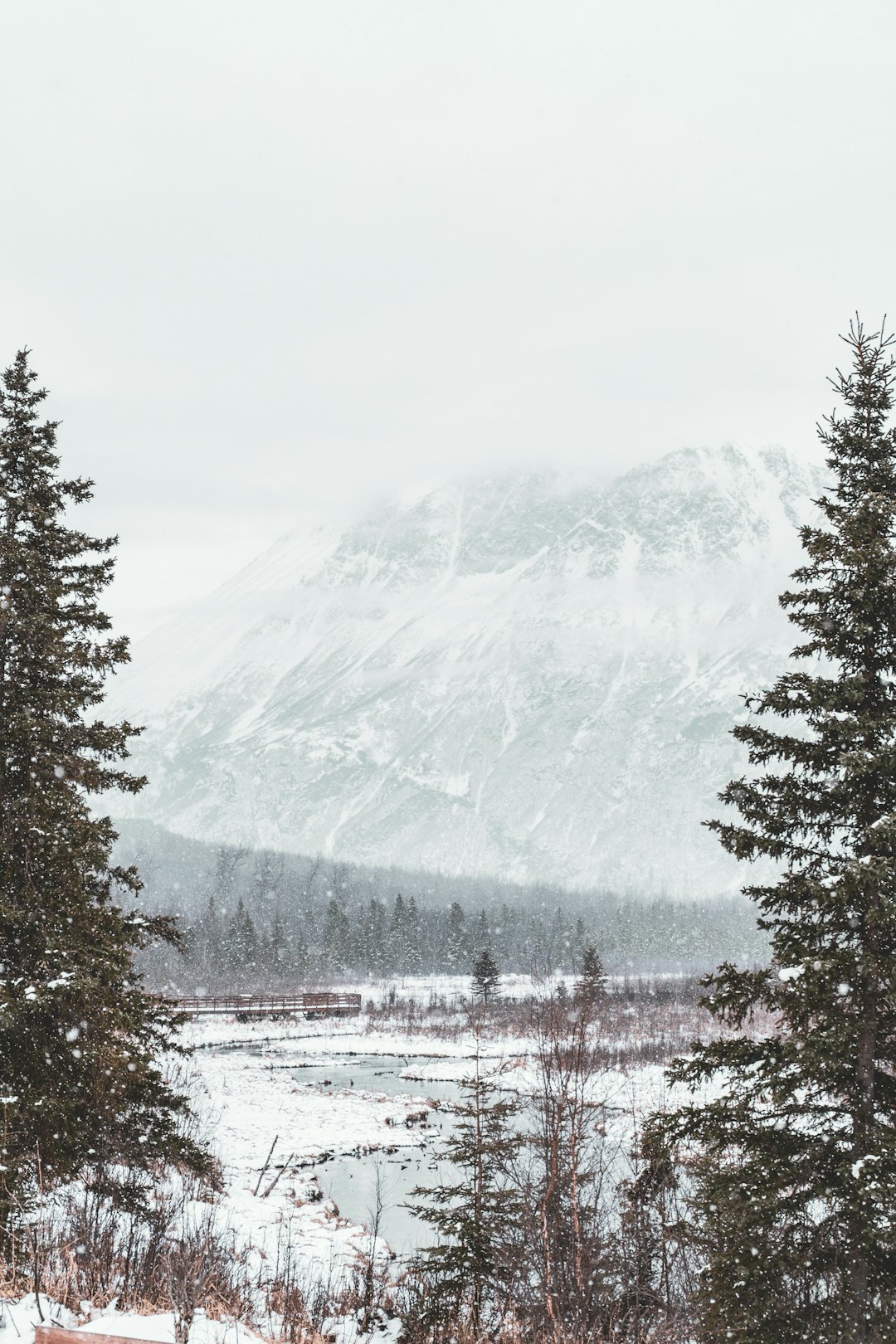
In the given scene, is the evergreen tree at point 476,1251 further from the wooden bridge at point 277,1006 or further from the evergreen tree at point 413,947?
the evergreen tree at point 413,947

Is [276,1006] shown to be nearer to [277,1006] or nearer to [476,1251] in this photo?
[277,1006]

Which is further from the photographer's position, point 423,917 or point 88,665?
point 423,917

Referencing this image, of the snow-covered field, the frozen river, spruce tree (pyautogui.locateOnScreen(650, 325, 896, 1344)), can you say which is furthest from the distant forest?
spruce tree (pyautogui.locateOnScreen(650, 325, 896, 1344))

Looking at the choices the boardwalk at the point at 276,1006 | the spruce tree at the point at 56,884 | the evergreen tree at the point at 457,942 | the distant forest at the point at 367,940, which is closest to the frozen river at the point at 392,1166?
the spruce tree at the point at 56,884

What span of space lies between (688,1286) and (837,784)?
8.51m

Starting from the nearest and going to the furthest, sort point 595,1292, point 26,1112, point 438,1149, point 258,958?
point 26,1112
point 595,1292
point 438,1149
point 258,958

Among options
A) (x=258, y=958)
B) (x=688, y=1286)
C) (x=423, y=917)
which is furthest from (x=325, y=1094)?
(x=423, y=917)

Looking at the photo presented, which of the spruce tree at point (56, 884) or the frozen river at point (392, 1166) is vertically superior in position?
the spruce tree at point (56, 884)

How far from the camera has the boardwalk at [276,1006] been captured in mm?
64938

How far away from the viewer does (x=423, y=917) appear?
152 metres

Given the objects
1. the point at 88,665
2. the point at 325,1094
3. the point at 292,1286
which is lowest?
the point at 325,1094

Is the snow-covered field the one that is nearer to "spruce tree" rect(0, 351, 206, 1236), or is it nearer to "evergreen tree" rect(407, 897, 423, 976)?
"spruce tree" rect(0, 351, 206, 1236)

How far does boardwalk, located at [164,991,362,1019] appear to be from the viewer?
6494cm

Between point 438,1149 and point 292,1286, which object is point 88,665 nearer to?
point 292,1286
